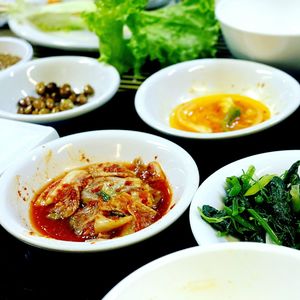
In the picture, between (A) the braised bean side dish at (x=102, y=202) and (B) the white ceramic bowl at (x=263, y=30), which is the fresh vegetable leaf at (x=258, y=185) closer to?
(A) the braised bean side dish at (x=102, y=202)

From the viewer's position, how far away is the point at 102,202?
80.3 inches

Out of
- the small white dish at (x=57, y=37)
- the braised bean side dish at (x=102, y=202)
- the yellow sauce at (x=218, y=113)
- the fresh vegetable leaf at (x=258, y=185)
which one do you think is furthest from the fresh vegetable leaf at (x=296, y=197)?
the small white dish at (x=57, y=37)

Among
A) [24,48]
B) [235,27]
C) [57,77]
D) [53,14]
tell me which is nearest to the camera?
[235,27]

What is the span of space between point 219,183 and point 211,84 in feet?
4.27

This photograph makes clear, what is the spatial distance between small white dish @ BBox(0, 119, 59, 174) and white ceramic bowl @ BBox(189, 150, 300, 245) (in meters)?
0.92

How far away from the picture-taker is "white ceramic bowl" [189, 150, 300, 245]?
5.61 ft

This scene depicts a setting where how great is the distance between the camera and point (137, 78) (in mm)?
3297

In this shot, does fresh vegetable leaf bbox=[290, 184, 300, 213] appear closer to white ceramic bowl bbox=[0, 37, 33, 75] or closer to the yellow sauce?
the yellow sauce

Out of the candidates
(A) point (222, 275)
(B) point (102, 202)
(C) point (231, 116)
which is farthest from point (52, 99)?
(A) point (222, 275)

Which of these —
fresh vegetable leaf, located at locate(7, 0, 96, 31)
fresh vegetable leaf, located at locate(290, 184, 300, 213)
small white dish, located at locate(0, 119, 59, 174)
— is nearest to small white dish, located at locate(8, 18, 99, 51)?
fresh vegetable leaf, located at locate(7, 0, 96, 31)

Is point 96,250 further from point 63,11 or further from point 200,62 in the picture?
point 63,11

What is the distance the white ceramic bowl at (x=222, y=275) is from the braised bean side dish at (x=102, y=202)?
1.86 feet

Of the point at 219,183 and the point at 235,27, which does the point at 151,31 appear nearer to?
the point at 235,27

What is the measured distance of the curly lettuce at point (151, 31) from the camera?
3180mm
